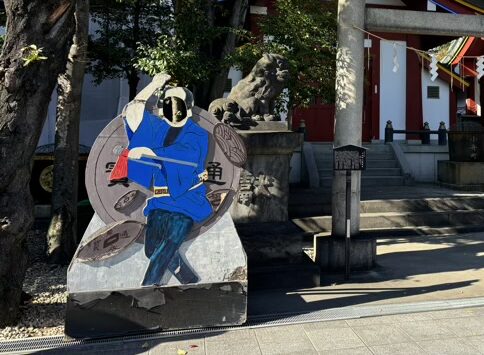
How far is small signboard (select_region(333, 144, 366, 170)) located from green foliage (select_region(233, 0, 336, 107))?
1979 millimetres

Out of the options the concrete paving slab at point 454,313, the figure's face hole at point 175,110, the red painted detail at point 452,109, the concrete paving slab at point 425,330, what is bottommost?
the concrete paving slab at point 425,330

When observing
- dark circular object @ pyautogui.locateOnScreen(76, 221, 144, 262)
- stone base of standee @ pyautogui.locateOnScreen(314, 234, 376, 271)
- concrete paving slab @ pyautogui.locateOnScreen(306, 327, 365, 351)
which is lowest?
concrete paving slab @ pyautogui.locateOnScreen(306, 327, 365, 351)

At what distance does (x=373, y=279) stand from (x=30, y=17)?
18.4 feet

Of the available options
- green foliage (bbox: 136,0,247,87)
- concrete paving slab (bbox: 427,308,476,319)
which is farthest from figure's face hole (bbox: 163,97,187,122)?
concrete paving slab (bbox: 427,308,476,319)

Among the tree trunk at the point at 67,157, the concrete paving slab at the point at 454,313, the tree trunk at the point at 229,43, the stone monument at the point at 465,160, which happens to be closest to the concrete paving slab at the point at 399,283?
the concrete paving slab at the point at 454,313

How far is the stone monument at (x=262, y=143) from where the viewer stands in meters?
6.31

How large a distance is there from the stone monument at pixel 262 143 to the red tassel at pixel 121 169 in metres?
2.03

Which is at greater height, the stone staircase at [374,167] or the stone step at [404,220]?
the stone staircase at [374,167]

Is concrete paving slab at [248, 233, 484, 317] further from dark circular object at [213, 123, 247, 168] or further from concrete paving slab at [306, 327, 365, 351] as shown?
dark circular object at [213, 123, 247, 168]

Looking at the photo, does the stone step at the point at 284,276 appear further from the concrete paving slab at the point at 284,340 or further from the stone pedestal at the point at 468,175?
the stone pedestal at the point at 468,175

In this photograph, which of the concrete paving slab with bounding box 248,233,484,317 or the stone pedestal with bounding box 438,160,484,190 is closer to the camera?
the concrete paving slab with bounding box 248,233,484,317

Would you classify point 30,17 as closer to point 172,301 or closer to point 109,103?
point 172,301

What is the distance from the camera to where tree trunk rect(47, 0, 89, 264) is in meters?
7.13

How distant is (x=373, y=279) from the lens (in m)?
6.71
